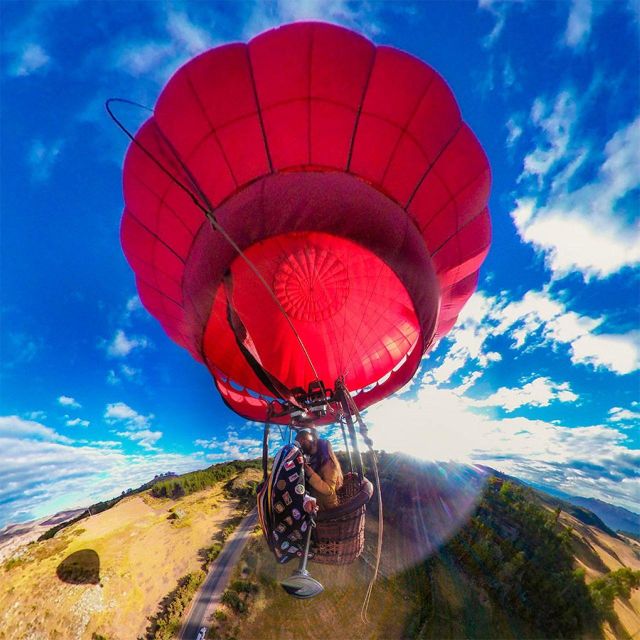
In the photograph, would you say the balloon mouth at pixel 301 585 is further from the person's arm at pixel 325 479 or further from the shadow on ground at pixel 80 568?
the shadow on ground at pixel 80 568

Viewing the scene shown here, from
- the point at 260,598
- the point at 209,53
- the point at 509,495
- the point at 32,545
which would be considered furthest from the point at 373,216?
the point at 509,495

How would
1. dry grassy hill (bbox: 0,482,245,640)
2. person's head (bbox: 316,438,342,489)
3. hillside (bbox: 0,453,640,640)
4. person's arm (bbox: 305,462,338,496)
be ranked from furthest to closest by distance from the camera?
hillside (bbox: 0,453,640,640) < dry grassy hill (bbox: 0,482,245,640) < person's head (bbox: 316,438,342,489) < person's arm (bbox: 305,462,338,496)

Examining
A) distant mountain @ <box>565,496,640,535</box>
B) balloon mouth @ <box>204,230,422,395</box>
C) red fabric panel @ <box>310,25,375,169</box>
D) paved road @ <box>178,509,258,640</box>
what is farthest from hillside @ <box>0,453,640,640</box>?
distant mountain @ <box>565,496,640,535</box>

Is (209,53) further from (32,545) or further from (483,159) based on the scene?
(32,545)

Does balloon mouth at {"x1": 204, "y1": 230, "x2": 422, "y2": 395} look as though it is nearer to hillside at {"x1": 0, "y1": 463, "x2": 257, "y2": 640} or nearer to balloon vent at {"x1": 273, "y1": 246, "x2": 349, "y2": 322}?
balloon vent at {"x1": 273, "y1": 246, "x2": 349, "y2": 322}

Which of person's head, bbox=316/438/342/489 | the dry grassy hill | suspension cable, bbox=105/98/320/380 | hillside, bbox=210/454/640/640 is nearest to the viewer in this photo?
suspension cable, bbox=105/98/320/380

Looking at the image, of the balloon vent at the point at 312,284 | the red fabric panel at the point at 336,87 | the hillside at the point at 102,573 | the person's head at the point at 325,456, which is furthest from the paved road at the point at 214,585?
the red fabric panel at the point at 336,87

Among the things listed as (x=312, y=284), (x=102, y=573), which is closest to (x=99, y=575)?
(x=102, y=573)

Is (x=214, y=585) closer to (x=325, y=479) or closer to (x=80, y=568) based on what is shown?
(x=80, y=568)
